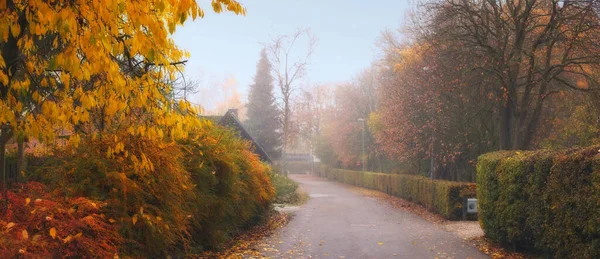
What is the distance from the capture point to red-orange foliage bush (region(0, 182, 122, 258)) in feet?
15.1

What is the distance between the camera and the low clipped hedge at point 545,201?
7.56 meters

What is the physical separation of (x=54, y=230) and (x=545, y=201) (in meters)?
7.71

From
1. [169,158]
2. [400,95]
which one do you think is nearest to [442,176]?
[400,95]

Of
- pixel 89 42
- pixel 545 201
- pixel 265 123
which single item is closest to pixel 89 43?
pixel 89 42

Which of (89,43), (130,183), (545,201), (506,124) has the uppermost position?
(506,124)

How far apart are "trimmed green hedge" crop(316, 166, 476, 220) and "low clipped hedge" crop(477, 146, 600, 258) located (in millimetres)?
6757

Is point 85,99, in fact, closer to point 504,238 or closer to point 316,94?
point 504,238

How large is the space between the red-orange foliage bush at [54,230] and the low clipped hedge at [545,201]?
642 cm

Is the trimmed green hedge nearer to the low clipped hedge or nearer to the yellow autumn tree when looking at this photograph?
the low clipped hedge

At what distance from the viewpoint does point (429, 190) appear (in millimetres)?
23406

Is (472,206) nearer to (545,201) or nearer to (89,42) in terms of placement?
(545,201)

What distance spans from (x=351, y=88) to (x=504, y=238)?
4868 cm

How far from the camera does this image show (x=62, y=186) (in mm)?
6699

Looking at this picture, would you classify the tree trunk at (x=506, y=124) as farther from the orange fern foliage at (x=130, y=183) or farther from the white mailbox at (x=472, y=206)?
the orange fern foliage at (x=130, y=183)
